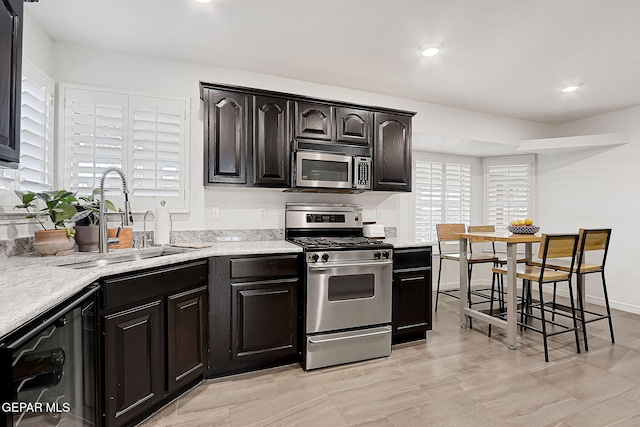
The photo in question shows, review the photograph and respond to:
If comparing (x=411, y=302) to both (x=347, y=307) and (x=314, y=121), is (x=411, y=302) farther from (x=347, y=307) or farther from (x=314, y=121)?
(x=314, y=121)

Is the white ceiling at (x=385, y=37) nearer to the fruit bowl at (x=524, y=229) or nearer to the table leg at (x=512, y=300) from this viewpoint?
the fruit bowl at (x=524, y=229)

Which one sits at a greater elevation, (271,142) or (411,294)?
(271,142)

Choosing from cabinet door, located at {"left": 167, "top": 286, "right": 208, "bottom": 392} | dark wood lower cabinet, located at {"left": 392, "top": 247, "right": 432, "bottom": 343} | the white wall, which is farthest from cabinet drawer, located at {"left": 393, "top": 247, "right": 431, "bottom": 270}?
the white wall

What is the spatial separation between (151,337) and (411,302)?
216 cm

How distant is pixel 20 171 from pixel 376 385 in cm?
284

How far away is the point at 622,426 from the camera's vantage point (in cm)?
186

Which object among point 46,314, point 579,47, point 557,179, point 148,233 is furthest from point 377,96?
point 46,314

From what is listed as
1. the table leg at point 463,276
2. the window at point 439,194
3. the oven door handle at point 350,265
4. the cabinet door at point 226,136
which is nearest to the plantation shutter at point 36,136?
the cabinet door at point 226,136

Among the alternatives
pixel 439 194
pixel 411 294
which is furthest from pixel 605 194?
pixel 411 294

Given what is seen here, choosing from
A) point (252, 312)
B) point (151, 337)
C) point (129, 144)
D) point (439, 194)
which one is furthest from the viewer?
point (439, 194)

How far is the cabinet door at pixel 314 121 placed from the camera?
298 cm

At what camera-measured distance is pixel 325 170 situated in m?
3.05

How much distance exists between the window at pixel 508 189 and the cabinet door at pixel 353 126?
306 cm

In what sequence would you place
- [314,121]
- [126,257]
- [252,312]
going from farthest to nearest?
[314,121]
[252,312]
[126,257]
